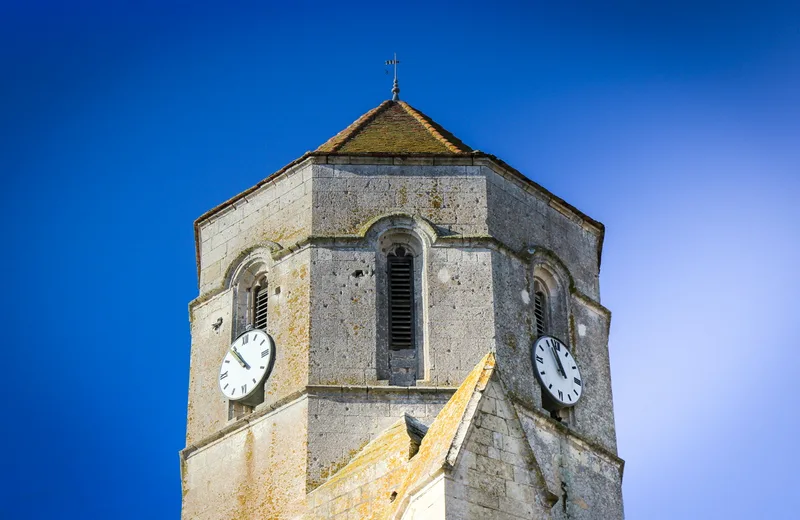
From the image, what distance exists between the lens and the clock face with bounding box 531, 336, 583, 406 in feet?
88.5

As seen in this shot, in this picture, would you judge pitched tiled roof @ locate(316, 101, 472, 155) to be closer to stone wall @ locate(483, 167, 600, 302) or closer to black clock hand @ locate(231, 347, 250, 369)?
stone wall @ locate(483, 167, 600, 302)

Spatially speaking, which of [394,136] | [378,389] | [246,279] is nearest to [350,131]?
[394,136]

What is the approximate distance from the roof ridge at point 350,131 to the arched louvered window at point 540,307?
366 centimetres

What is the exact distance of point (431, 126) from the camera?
3002 centimetres

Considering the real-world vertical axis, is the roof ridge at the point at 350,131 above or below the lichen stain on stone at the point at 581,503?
above

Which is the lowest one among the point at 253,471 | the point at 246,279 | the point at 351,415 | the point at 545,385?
the point at 253,471

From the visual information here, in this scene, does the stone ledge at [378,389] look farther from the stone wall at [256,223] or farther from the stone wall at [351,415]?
the stone wall at [256,223]

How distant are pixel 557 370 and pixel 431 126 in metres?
4.90

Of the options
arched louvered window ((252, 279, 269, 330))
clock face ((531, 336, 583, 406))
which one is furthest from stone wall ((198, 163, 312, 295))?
clock face ((531, 336, 583, 406))

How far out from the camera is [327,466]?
2517 centimetres

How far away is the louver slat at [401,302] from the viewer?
1051 inches

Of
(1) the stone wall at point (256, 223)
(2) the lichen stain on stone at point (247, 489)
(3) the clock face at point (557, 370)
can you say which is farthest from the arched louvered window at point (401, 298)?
(2) the lichen stain on stone at point (247, 489)

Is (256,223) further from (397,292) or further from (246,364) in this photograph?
(397,292)

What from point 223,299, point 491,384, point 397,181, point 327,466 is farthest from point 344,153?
point 491,384
